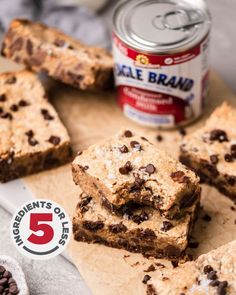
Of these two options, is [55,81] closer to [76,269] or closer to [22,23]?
[22,23]

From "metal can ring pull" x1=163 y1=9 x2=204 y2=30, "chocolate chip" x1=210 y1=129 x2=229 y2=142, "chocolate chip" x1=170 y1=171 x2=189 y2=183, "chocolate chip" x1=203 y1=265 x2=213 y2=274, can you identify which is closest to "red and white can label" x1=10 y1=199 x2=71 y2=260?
"chocolate chip" x1=170 y1=171 x2=189 y2=183

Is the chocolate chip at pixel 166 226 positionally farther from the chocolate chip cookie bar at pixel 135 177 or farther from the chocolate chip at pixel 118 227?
the chocolate chip at pixel 118 227

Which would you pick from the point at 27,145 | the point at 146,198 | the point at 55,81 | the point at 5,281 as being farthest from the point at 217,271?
the point at 55,81

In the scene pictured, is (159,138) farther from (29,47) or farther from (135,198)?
(29,47)

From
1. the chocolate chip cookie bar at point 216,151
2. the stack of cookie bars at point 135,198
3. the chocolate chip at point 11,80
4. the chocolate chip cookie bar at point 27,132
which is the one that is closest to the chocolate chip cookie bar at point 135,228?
the stack of cookie bars at point 135,198

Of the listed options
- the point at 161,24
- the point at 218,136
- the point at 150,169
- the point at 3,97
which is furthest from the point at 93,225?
the point at 161,24

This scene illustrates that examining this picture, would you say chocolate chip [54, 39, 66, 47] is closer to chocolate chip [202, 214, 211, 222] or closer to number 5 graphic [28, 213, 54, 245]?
number 5 graphic [28, 213, 54, 245]
